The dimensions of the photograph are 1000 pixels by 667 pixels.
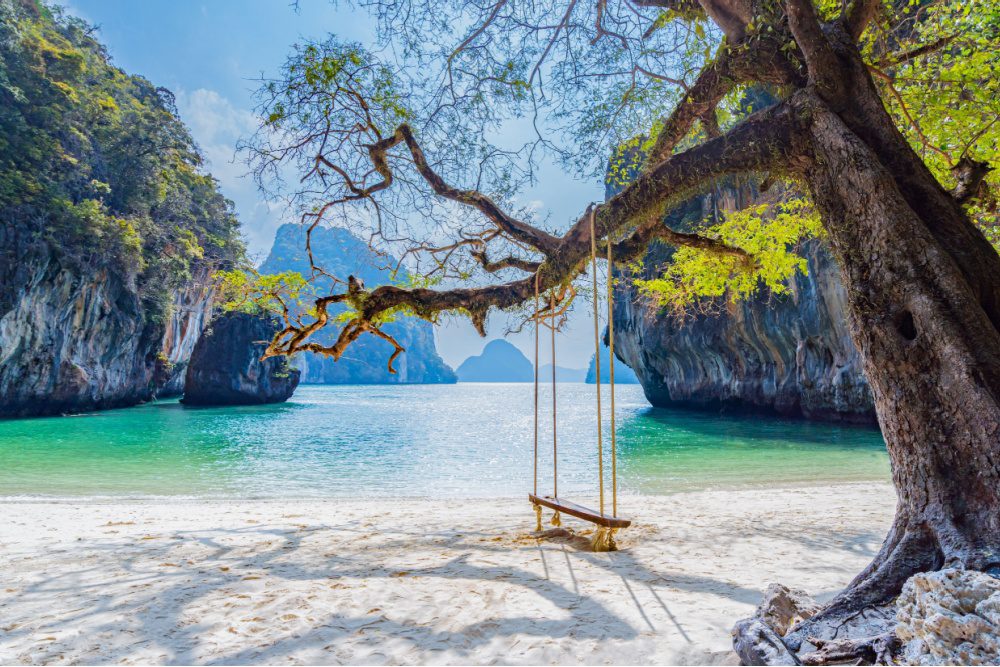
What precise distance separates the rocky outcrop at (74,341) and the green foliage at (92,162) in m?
0.98

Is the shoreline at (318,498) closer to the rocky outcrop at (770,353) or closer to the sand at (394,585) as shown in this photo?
the sand at (394,585)

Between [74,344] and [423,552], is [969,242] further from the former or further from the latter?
[74,344]

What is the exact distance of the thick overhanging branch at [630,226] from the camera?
312 cm

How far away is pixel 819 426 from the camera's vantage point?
1923cm

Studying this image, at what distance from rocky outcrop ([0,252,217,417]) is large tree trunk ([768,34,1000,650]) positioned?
24.9 meters

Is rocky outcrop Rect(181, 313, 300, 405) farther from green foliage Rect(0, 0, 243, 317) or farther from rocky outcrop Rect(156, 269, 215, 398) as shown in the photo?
green foliage Rect(0, 0, 243, 317)

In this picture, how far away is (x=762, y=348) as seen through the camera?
73.2 feet

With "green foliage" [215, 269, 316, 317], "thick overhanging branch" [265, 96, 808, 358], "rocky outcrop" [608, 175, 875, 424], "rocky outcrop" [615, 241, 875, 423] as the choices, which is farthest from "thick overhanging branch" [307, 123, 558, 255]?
"rocky outcrop" [615, 241, 875, 423]

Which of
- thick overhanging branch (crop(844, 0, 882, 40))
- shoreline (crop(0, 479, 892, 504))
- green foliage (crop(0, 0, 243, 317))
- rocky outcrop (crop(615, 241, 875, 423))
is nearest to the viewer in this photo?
thick overhanging branch (crop(844, 0, 882, 40))

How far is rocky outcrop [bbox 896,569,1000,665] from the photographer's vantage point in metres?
1.44

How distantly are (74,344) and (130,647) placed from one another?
27.3m

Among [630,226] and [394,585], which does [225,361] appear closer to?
[394,585]

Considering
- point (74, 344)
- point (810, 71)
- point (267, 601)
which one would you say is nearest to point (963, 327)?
point (810, 71)

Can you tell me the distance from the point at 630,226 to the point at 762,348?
21089mm
